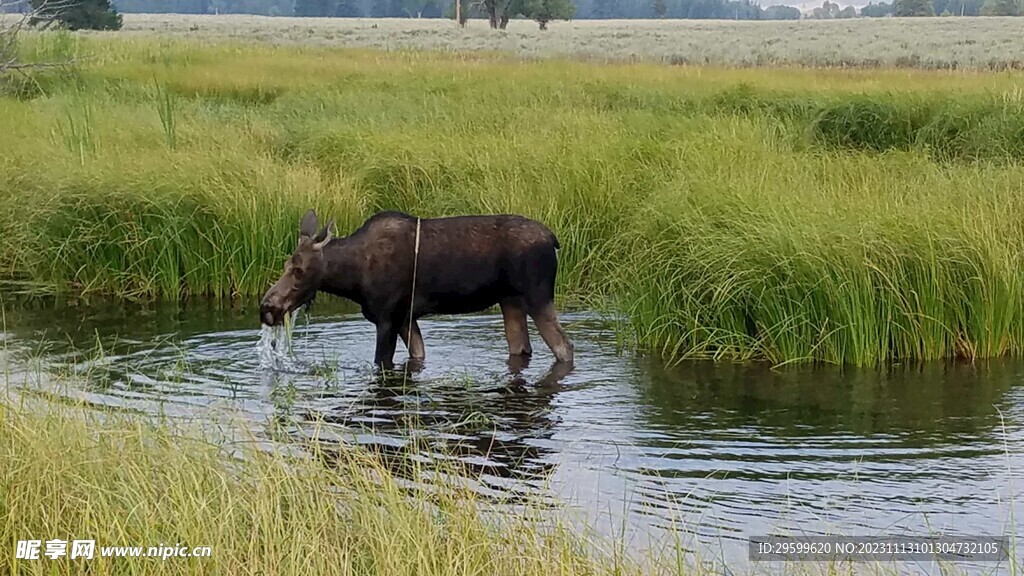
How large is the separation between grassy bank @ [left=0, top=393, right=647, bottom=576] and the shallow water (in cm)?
60

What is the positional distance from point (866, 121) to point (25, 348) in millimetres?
10568

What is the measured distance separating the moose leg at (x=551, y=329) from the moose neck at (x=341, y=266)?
1.24 metres

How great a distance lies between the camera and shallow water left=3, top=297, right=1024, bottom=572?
644 cm

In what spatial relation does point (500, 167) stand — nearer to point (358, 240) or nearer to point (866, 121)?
point (358, 240)

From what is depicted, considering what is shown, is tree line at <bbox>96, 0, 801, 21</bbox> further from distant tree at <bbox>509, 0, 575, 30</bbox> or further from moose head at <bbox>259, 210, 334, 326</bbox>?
moose head at <bbox>259, 210, 334, 326</bbox>

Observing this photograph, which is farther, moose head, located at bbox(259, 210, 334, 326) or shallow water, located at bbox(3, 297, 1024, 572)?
moose head, located at bbox(259, 210, 334, 326)

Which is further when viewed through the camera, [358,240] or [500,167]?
[500,167]

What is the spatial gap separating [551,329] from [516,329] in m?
0.39

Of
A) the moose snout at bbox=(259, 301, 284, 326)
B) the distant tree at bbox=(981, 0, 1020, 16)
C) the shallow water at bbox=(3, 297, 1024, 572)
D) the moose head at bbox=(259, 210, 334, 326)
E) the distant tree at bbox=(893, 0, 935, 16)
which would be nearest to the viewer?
the shallow water at bbox=(3, 297, 1024, 572)

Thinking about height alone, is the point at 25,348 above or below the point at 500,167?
below

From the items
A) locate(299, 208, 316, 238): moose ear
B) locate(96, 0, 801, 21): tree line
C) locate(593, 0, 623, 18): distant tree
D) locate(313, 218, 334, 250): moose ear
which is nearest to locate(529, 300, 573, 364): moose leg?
locate(313, 218, 334, 250): moose ear

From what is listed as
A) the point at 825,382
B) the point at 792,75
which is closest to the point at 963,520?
the point at 825,382

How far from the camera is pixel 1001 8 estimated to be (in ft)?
366

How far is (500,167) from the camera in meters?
12.6
